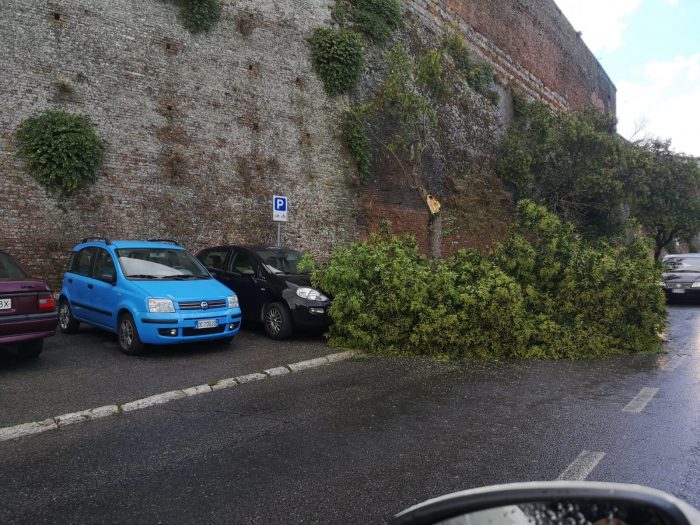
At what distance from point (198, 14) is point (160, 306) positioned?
11164 millimetres

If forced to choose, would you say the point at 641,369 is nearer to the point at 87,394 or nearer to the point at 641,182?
the point at 87,394

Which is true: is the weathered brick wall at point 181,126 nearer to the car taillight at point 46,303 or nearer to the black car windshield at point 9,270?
the black car windshield at point 9,270

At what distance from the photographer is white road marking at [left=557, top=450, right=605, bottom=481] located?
4.08 m

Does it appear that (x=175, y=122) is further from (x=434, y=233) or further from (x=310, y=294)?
(x=310, y=294)

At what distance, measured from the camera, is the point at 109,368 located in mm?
7582

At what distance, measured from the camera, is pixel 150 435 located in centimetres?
508

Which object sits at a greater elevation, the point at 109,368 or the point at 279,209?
the point at 279,209

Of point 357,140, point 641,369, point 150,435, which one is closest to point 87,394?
point 150,435

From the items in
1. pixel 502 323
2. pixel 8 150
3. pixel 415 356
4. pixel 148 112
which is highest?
pixel 148 112

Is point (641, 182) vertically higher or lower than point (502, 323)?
higher

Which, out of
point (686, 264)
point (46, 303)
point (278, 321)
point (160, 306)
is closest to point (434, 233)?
point (278, 321)

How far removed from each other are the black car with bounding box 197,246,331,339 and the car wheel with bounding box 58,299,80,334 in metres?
2.78

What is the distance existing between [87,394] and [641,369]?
7.81m

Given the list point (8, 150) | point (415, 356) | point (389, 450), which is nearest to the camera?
point (389, 450)
